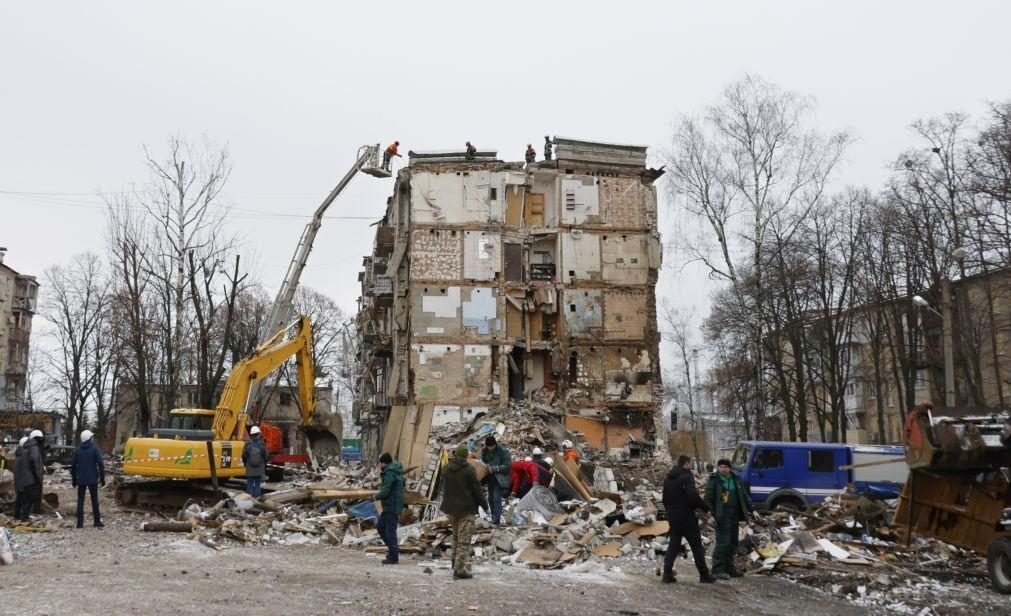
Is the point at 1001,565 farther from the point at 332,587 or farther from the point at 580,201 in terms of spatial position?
the point at 580,201

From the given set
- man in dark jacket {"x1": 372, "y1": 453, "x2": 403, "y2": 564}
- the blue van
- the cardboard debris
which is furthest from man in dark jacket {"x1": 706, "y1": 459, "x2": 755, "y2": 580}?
the blue van

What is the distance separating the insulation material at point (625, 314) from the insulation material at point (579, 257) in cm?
116

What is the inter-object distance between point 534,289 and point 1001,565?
2509 centimetres

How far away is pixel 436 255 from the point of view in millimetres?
33969

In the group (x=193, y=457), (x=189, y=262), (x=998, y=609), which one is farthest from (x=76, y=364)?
(x=998, y=609)

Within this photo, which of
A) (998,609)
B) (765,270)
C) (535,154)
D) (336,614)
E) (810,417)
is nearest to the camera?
(336,614)

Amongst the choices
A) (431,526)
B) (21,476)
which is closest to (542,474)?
(431,526)

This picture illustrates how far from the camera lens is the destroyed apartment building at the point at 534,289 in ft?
110

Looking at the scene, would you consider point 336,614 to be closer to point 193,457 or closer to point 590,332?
point 193,457

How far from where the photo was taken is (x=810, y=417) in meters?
57.7

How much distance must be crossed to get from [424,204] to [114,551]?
75.8ft

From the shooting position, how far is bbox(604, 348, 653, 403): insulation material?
34344 mm

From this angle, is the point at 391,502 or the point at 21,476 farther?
the point at 21,476

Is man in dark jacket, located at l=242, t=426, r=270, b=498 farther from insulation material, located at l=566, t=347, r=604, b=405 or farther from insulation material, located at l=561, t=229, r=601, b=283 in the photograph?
insulation material, located at l=561, t=229, r=601, b=283
